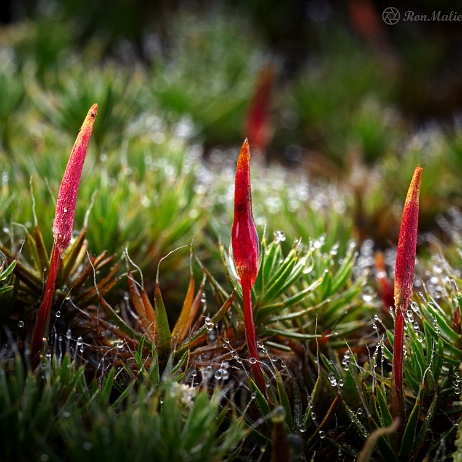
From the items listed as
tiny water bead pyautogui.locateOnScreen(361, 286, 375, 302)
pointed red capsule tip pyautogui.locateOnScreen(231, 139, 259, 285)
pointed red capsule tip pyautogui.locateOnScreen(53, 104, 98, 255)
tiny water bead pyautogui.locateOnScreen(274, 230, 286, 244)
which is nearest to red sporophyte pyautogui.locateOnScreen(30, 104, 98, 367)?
pointed red capsule tip pyautogui.locateOnScreen(53, 104, 98, 255)

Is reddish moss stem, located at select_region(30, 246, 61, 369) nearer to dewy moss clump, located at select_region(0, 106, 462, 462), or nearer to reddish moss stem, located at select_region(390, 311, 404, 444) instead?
dewy moss clump, located at select_region(0, 106, 462, 462)

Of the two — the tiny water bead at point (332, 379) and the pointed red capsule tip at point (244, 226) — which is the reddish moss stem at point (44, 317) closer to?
the pointed red capsule tip at point (244, 226)

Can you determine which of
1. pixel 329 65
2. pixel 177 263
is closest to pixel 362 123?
pixel 329 65

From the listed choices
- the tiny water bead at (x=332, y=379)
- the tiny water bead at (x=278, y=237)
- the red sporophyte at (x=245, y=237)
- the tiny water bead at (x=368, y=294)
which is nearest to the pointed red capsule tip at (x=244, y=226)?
the red sporophyte at (x=245, y=237)

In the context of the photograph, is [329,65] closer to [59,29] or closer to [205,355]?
[59,29]

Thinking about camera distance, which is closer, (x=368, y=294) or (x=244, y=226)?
(x=244, y=226)

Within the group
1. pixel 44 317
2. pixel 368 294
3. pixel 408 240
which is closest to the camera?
pixel 408 240

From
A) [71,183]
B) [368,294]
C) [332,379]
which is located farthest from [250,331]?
[368,294]

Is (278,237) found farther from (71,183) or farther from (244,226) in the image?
(71,183)
